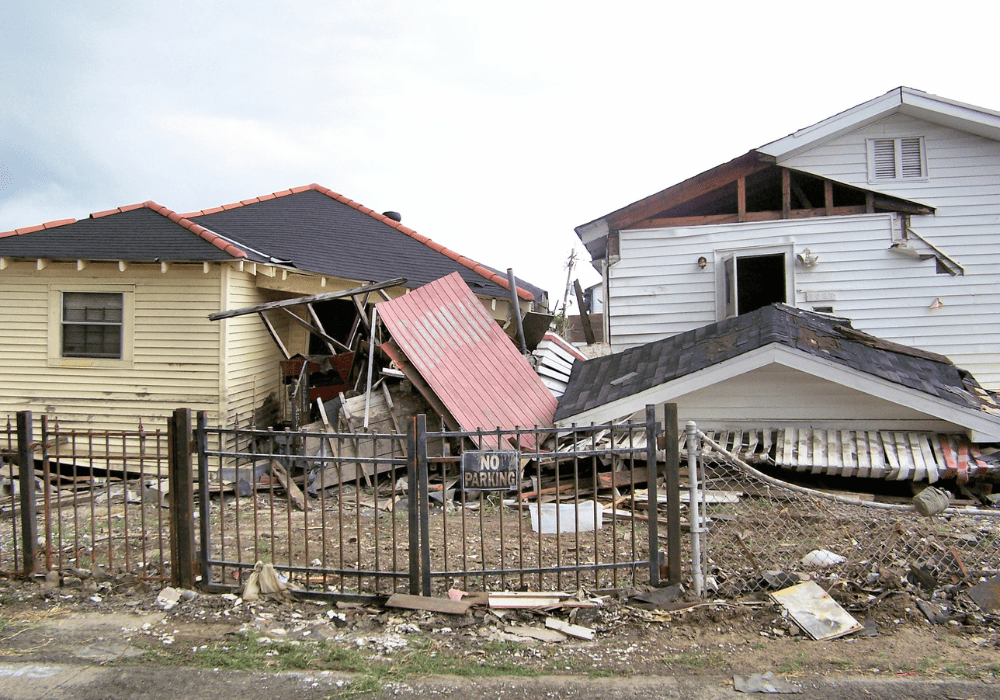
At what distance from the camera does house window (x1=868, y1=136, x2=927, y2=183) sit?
11570 mm

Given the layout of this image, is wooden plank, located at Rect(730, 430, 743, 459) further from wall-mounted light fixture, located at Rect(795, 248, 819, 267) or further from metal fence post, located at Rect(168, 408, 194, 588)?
metal fence post, located at Rect(168, 408, 194, 588)

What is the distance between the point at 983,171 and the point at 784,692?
11.1 metres

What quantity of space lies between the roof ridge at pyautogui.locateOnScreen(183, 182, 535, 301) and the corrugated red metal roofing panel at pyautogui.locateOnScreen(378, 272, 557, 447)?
337 cm

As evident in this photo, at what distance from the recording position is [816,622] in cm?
462

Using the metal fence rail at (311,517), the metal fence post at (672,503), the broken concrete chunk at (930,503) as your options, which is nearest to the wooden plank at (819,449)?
the broken concrete chunk at (930,503)

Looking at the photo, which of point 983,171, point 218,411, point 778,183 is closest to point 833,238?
point 778,183

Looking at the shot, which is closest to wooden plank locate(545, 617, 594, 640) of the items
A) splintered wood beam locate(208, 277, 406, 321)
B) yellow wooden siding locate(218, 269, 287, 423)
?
splintered wood beam locate(208, 277, 406, 321)

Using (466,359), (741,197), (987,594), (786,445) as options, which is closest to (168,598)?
(466,359)

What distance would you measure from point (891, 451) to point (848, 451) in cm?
54

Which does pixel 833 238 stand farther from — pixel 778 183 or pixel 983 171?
pixel 983 171

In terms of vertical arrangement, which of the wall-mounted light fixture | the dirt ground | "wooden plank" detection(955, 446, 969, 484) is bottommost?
the dirt ground

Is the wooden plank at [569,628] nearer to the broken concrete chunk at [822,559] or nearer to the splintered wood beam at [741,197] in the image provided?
the broken concrete chunk at [822,559]

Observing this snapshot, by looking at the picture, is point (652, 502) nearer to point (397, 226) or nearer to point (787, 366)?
point (787, 366)

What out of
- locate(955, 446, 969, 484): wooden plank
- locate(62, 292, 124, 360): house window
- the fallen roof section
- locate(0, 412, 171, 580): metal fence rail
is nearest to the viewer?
locate(0, 412, 171, 580): metal fence rail
